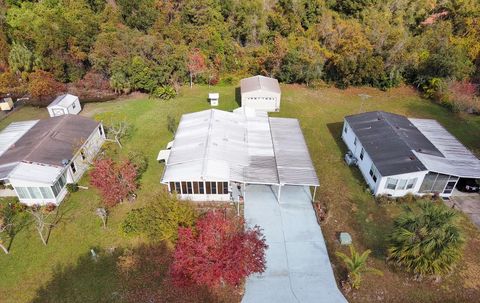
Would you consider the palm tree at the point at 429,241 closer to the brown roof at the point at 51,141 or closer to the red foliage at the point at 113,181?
the red foliage at the point at 113,181

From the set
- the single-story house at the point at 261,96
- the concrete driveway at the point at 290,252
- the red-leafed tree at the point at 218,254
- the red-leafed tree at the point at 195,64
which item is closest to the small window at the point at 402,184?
the concrete driveway at the point at 290,252

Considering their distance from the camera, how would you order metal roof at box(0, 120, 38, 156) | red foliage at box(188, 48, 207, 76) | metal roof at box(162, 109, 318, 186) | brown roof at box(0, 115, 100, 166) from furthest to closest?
red foliage at box(188, 48, 207, 76) < metal roof at box(0, 120, 38, 156) < brown roof at box(0, 115, 100, 166) < metal roof at box(162, 109, 318, 186)

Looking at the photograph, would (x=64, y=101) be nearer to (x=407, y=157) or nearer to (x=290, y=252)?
(x=290, y=252)

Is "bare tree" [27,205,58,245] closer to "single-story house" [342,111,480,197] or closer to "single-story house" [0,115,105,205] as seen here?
"single-story house" [0,115,105,205]

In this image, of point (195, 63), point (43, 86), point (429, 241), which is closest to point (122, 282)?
point (429, 241)

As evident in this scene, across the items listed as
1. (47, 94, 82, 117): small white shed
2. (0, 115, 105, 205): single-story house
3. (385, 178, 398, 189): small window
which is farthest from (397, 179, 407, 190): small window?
(47, 94, 82, 117): small white shed

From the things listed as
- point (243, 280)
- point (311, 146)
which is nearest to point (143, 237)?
point (243, 280)
